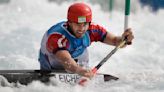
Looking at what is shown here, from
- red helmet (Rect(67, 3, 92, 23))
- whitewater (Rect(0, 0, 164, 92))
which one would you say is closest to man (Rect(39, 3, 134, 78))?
red helmet (Rect(67, 3, 92, 23))

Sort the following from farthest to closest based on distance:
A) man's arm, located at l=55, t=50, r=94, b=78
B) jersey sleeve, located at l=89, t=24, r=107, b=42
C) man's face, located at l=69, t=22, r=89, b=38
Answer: jersey sleeve, located at l=89, t=24, r=107, b=42
man's face, located at l=69, t=22, r=89, b=38
man's arm, located at l=55, t=50, r=94, b=78

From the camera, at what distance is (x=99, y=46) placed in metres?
7.66

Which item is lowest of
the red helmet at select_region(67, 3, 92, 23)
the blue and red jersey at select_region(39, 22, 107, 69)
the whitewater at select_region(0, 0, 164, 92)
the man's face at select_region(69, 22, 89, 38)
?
the whitewater at select_region(0, 0, 164, 92)

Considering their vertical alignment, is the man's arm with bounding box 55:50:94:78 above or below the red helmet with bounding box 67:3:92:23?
below

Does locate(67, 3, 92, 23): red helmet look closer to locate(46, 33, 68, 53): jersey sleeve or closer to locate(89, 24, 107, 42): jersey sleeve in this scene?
locate(46, 33, 68, 53): jersey sleeve

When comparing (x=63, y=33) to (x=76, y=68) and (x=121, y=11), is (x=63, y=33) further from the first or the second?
(x=121, y=11)

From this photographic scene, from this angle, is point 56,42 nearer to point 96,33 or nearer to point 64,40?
point 64,40

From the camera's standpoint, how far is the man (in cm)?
434

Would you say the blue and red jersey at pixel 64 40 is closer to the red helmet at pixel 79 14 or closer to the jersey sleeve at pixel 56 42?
the jersey sleeve at pixel 56 42

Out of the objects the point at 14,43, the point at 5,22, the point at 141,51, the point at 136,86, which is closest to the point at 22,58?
the point at 14,43

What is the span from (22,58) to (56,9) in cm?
463

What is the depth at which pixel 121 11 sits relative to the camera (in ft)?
38.0

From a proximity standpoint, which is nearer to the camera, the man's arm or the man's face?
the man's arm

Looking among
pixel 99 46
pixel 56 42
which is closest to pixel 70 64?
pixel 56 42
